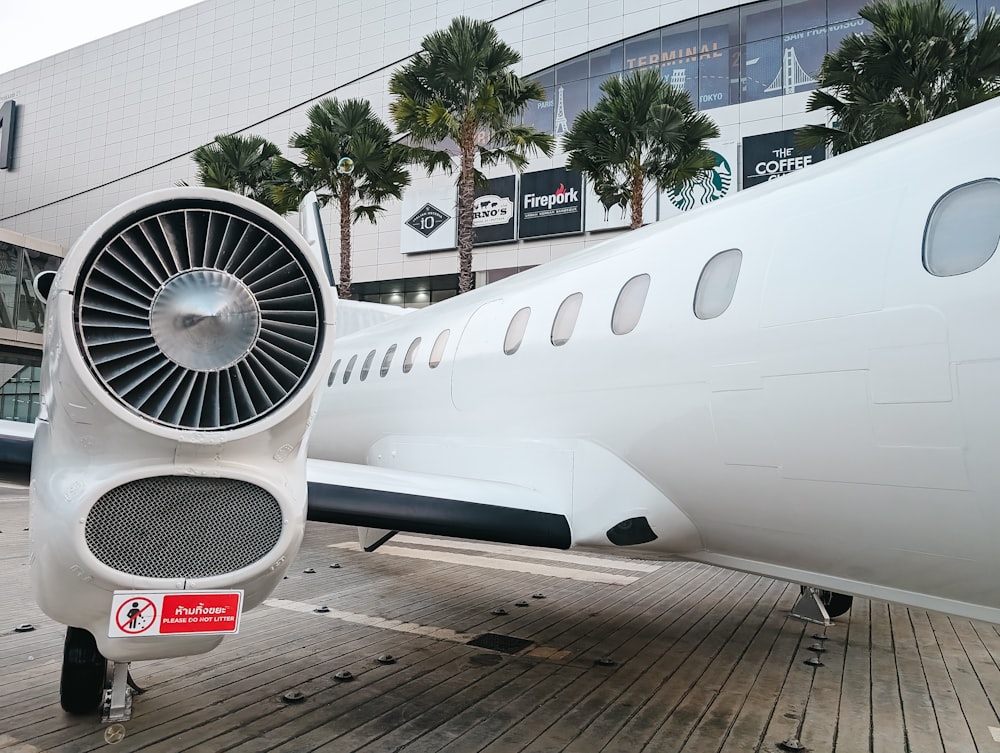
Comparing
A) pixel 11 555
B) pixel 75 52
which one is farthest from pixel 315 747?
pixel 75 52

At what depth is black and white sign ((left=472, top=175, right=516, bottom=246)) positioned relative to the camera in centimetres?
2664

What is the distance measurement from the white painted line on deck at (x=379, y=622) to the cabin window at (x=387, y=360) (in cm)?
209

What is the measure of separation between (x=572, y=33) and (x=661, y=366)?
26.1 metres

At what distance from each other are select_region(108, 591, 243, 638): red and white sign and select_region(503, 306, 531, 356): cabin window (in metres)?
2.52

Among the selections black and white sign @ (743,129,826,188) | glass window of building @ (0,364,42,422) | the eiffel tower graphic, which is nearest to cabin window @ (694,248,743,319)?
black and white sign @ (743,129,826,188)

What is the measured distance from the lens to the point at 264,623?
5496 mm

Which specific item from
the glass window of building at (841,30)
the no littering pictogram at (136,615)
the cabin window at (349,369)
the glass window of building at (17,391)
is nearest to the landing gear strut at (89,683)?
the no littering pictogram at (136,615)

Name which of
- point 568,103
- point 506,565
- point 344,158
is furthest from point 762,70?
point 506,565

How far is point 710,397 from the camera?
3.19 meters

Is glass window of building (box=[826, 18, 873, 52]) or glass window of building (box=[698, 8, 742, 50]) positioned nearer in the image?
glass window of building (box=[826, 18, 873, 52])

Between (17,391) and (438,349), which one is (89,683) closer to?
(438,349)

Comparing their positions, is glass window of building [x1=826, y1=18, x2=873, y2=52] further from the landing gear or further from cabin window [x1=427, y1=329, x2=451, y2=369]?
cabin window [x1=427, y1=329, x2=451, y2=369]

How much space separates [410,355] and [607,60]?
2283 centimetres

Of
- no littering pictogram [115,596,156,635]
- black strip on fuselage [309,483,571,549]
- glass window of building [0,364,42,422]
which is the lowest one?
no littering pictogram [115,596,156,635]
